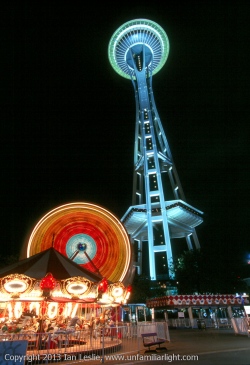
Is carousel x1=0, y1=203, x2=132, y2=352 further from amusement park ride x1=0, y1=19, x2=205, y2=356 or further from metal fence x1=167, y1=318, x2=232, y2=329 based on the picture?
metal fence x1=167, y1=318, x2=232, y2=329

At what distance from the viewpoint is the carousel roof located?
14.7m

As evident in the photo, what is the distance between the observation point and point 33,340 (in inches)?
455

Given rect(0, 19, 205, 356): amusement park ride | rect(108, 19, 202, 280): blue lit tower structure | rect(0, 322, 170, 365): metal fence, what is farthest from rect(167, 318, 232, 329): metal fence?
rect(108, 19, 202, 280): blue lit tower structure

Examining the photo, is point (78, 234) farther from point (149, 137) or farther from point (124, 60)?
point (124, 60)

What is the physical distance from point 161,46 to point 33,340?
269 ft

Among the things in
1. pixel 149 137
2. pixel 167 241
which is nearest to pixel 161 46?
pixel 149 137

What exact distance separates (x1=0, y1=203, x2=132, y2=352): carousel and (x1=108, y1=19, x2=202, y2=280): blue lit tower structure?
144 ft

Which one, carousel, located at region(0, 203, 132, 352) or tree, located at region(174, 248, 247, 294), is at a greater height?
tree, located at region(174, 248, 247, 294)

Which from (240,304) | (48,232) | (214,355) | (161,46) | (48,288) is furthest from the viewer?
(161,46)

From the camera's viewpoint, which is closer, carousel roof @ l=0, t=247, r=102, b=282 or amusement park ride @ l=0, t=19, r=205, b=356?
amusement park ride @ l=0, t=19, r=205, b=356

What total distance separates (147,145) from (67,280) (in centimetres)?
6566

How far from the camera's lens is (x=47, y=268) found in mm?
15289

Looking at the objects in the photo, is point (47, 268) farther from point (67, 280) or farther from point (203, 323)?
point (203, 323)

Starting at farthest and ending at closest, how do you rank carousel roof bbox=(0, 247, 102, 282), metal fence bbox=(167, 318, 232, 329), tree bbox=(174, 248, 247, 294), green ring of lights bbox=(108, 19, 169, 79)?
green ring of lights bbox=(108, 19, 169, 79) < tree bbox=(174, 248, 247, 294) < metal fence bbox=(167, 318, 232, 329) < carousel roof bbox=(0, 247, 102, 282)
